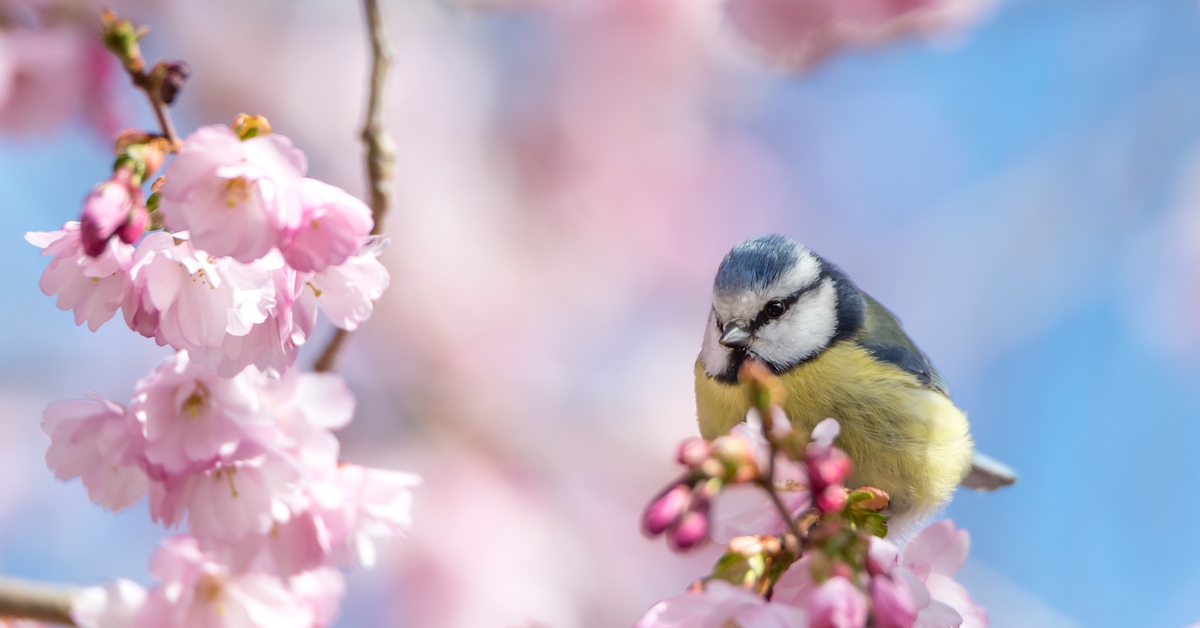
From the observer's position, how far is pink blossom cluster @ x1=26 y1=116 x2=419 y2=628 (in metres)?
0.67

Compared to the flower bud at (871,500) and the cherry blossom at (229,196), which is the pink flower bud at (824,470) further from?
the cherry blossom at (229,196)

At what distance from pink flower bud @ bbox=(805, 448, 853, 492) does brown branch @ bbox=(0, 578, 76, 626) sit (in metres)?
0.70

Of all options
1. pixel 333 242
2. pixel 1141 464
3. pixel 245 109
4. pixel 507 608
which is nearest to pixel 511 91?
pixel 245 109

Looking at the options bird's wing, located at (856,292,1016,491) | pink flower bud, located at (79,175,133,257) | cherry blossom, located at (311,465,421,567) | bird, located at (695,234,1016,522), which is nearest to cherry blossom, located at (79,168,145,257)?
pink flower bud, located at (79,175,133,257)

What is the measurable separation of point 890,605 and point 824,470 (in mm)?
88

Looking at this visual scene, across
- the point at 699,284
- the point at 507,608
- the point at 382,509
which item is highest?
the point at 699,284

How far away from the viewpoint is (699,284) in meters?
3.05

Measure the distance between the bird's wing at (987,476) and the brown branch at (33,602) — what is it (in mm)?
1187

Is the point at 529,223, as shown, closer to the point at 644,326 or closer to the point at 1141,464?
the point at 644,326

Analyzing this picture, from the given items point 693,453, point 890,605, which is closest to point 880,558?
point 890,605

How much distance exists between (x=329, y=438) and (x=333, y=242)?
10.3 inches

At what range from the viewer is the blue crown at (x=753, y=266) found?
1.28 metres

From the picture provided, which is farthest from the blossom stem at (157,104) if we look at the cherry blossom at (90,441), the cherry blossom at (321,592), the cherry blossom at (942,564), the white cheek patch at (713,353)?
the white cheek patch at (713,353)

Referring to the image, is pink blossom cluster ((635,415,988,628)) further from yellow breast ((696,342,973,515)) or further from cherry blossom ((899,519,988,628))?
yellow breast ((696,342,973,515))
